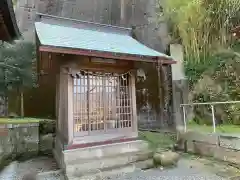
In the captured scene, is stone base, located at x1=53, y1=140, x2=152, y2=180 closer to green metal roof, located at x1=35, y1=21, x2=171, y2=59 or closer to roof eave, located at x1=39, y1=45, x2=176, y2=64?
roof eave, located at x1=39, y1=45, x2=176, y2=64

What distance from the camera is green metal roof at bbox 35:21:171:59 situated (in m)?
4.74

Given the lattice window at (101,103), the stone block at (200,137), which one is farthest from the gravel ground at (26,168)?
the stone block at (200,137)

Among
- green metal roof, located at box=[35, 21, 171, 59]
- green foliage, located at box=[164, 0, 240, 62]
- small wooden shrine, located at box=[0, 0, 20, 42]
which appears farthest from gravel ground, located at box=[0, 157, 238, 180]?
green foliage, located at box=[164, 0, 240, 62]

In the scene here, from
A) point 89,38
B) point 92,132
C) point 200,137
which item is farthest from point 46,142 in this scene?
point 200,137

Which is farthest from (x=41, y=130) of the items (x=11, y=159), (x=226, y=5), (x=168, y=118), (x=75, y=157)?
(x=226, y=5)

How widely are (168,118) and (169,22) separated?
4594 mm

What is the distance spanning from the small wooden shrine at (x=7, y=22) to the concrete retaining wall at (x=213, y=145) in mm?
4963

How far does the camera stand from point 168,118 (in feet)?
29.6

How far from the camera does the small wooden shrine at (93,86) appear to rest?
188 inches

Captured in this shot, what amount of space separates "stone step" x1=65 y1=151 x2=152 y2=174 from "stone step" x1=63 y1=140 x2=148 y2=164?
0.26 feet

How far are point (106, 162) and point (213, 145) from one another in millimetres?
2641

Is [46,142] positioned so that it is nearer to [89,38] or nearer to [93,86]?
→ [93,86]

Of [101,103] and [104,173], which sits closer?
[104,173]

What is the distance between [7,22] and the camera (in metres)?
3.77
